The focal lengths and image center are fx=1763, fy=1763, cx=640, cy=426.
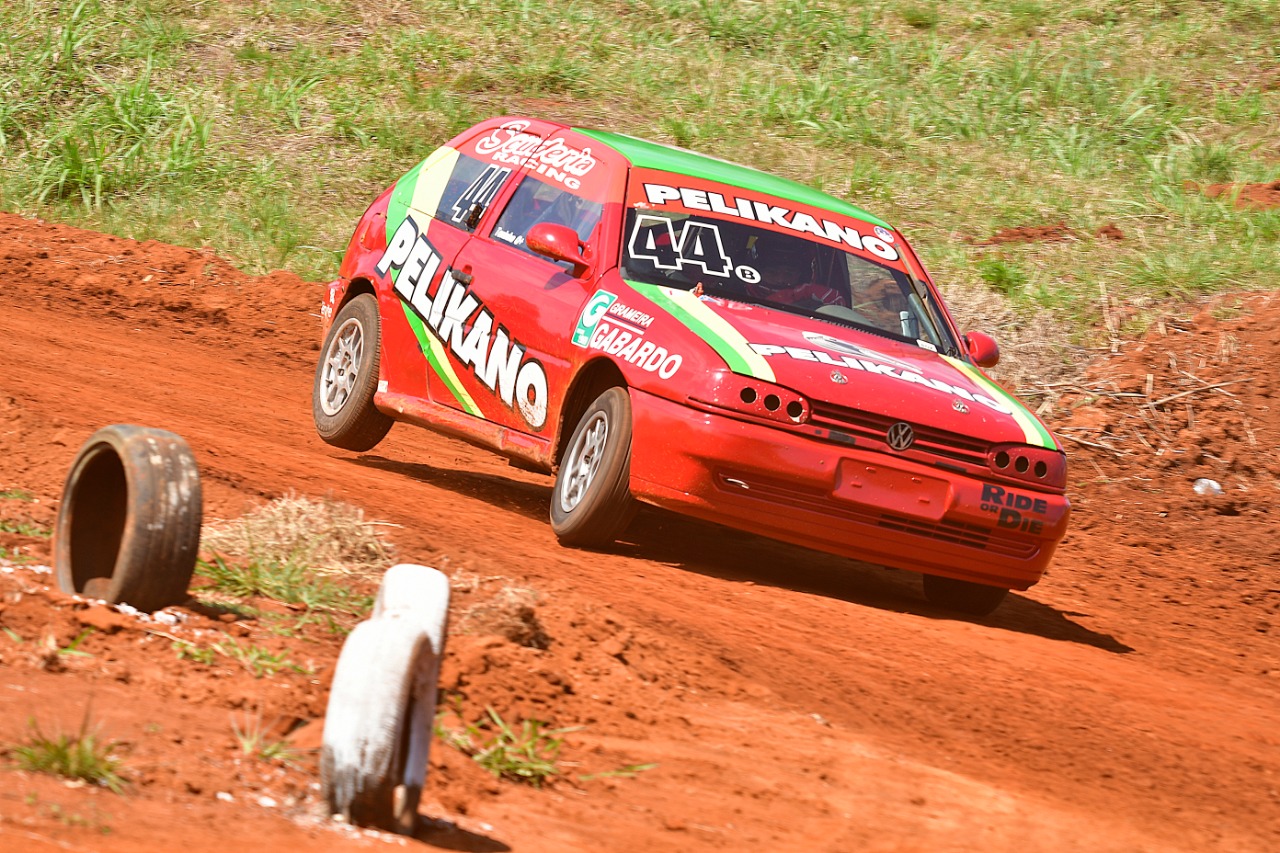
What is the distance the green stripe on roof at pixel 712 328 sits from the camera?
7074 mm

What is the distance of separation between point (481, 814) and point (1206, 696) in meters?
3.75

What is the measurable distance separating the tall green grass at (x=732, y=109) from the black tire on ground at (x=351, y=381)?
6046 millimetres

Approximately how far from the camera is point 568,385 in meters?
7.70

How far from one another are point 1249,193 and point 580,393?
35.0ft

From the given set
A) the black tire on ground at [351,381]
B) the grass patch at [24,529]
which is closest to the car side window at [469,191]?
the black tire on ground at [351,381]

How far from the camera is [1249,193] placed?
1641 centimetres

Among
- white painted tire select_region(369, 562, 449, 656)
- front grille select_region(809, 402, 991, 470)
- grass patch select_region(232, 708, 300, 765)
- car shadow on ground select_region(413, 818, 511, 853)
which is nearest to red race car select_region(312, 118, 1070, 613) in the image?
front grille select_region(809, 402, 991, 470)

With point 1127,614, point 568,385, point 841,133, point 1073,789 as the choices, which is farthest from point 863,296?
point 841,133

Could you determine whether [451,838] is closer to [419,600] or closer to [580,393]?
[419,600]

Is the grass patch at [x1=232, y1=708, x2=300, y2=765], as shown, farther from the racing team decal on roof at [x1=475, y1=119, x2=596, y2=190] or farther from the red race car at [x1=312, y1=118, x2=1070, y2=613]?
the racing team decal on roof at [x1=475, y1=119, x2=596, y2=190]

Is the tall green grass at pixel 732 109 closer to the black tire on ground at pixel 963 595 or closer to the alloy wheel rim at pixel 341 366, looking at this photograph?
the black tire on ground at pixel 963 595

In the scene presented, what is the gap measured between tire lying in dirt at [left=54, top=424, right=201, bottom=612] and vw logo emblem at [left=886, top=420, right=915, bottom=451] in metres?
3.00

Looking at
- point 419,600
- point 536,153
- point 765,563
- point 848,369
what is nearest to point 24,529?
point 419,600

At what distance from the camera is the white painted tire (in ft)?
14.2
